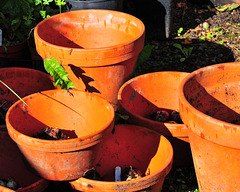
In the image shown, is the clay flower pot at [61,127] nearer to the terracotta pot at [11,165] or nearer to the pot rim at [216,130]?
the terracotta pot at [11,165]

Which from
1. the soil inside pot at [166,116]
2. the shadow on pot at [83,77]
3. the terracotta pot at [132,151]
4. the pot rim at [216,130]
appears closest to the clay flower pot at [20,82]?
the shadow on pot at [83,77]

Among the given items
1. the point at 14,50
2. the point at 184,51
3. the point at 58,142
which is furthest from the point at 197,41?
the point at 58,142

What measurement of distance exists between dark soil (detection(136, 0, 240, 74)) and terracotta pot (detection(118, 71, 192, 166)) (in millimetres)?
817

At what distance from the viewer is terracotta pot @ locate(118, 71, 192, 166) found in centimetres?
254

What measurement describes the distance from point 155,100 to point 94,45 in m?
0.71

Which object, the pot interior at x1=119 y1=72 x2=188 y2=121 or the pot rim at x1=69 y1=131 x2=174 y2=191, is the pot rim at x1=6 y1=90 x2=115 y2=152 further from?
the pot interior at x1=119 y1=72 x2=188 y2=121

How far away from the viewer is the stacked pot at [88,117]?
6.55 ft

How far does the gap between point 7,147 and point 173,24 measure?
307cm

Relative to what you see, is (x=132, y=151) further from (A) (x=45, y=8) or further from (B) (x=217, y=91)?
(A) (x=45, y=8)

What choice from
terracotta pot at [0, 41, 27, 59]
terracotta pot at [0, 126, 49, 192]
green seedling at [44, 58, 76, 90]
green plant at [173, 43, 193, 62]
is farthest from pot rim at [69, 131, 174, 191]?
green plant at [173, 43, 193, 62]

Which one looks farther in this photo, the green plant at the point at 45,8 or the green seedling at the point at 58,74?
the green plant at the point at 45,8

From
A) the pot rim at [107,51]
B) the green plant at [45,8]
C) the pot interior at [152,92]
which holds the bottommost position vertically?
the pot interior at [152,92]

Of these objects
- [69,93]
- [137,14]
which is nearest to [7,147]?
[69,93]

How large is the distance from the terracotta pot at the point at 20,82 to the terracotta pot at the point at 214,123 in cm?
122
